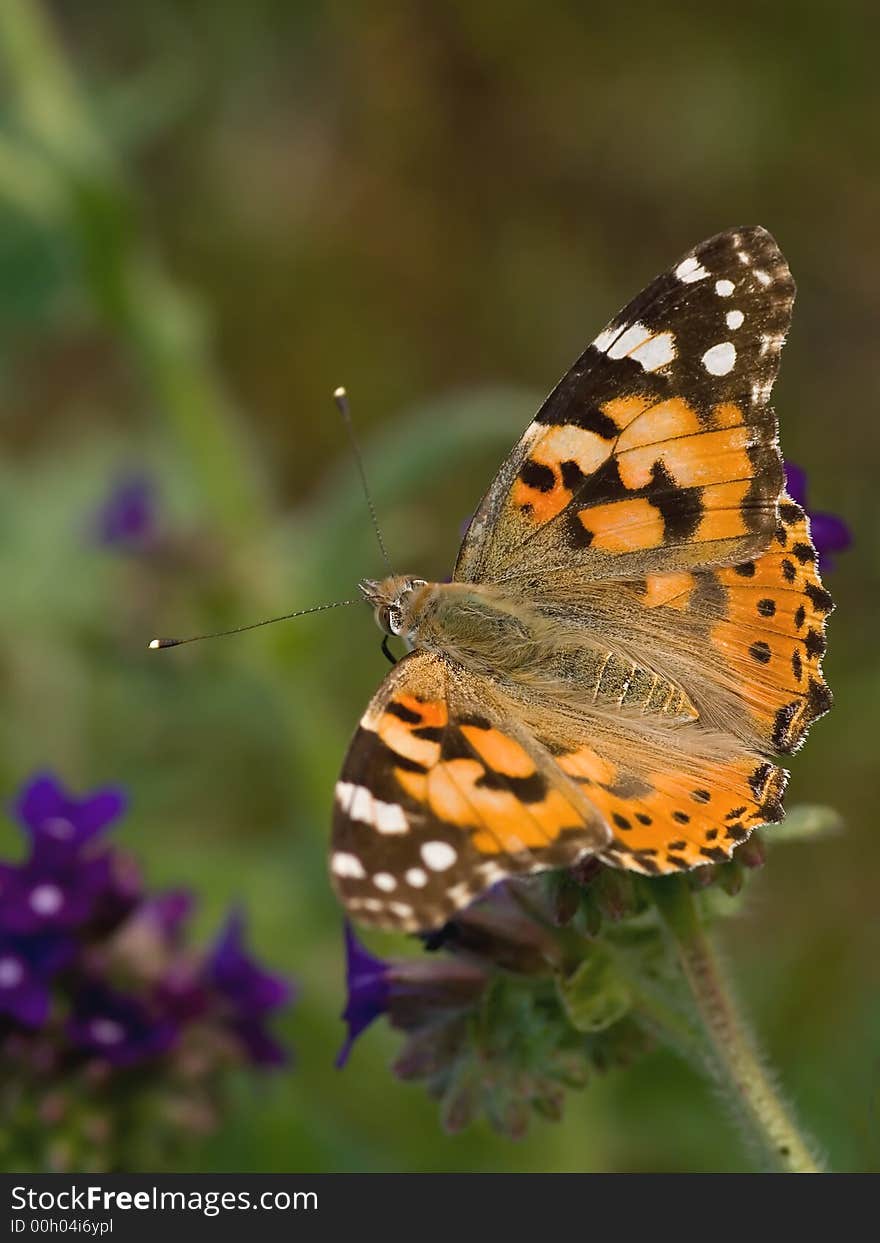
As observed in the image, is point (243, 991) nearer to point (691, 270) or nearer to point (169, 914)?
point (169, 914)

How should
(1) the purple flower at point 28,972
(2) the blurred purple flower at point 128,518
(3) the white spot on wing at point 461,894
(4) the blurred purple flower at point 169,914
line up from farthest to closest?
(2) the blurred purple flower at point 128,518 → (4) the blurred purple flower at point 169,914 → (1) the purple flower at point 28,972 → (3) the white spot on wing at point 461,894

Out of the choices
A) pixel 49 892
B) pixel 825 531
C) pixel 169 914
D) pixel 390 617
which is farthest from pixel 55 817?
pixel 825 531

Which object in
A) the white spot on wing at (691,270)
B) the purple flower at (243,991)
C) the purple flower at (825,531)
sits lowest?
the purple flower at (243,991)

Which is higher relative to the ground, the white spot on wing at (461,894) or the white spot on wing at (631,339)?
the white spot on wing at (631,339)

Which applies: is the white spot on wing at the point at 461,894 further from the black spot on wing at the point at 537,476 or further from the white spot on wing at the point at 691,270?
the white spot on wing at the point at 691,270

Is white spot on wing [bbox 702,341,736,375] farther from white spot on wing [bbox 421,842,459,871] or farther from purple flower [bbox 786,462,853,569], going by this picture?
white spot on wing [bbox 421,842,459,871]

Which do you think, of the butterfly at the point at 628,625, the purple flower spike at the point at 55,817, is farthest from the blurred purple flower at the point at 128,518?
the butterfly at the point at 628,625
